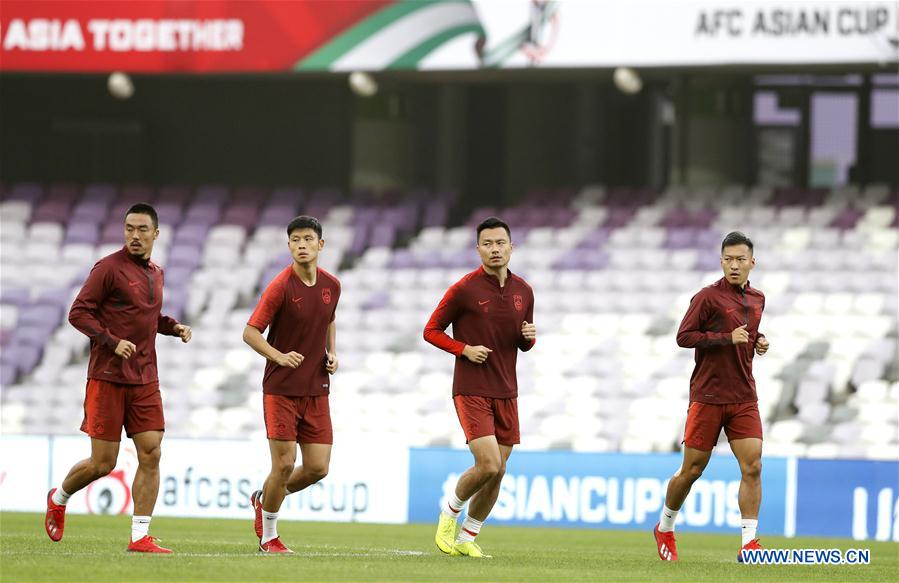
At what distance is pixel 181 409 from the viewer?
23984mm

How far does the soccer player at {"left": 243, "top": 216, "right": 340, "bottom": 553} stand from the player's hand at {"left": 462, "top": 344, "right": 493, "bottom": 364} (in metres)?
0.91

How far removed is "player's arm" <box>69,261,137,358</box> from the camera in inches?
457

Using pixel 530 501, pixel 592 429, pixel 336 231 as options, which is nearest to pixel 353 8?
pixel 336 231

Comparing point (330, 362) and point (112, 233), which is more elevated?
point (112, 233)

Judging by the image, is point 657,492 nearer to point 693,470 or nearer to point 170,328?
point 693,470

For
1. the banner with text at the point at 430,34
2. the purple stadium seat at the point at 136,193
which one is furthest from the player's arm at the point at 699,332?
the purple stadium seat at the point at 136,193

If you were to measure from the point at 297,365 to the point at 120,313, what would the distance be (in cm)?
123

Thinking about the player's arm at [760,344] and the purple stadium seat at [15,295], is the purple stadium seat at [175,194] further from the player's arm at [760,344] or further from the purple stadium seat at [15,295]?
the player's arm at [760,344]

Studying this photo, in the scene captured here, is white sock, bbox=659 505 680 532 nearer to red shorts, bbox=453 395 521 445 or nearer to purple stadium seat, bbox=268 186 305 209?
red shorts, bbox=453 395 521 445

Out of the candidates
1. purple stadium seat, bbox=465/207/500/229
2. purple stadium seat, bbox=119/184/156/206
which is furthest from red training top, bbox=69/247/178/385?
purple stadium seat, bbox=119/184/156/206

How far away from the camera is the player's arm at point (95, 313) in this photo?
11.6 metres

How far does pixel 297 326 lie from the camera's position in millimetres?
12164

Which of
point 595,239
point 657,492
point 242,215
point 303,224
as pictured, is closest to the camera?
point 303,224

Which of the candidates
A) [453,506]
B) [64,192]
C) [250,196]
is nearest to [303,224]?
[453,506]
